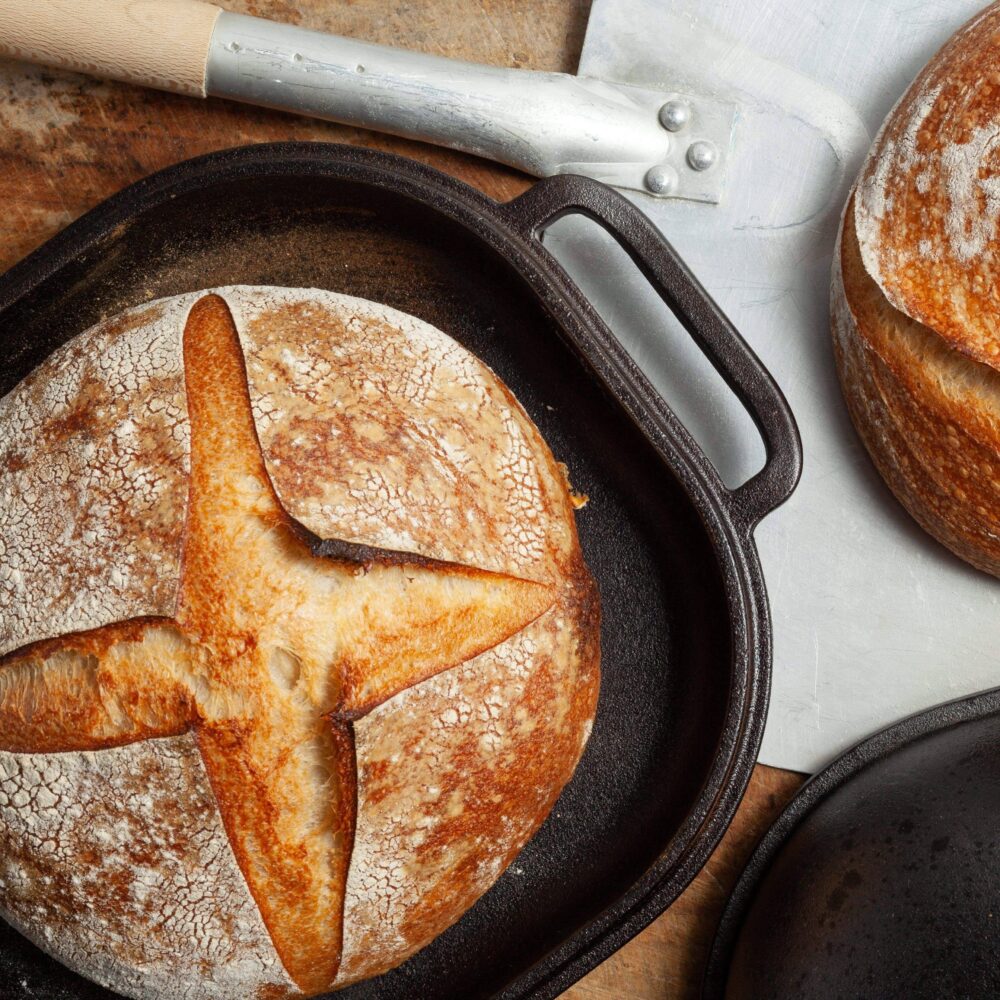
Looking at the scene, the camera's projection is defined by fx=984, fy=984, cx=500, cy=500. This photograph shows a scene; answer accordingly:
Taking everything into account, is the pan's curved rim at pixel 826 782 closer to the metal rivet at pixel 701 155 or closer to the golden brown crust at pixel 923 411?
the golden brown crust at pixel 923 411

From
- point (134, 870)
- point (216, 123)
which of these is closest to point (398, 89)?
point (216, 123)

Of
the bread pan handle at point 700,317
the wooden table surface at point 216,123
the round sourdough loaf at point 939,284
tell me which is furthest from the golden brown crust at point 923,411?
the wooden table surface at point 216,123

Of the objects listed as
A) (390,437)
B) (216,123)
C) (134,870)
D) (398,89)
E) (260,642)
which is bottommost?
(134,870)

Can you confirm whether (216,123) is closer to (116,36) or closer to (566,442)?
(116,36)

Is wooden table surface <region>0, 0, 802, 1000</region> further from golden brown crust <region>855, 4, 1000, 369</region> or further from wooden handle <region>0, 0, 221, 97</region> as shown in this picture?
golden brown crust <region>855, 4, 1000, 369</region>

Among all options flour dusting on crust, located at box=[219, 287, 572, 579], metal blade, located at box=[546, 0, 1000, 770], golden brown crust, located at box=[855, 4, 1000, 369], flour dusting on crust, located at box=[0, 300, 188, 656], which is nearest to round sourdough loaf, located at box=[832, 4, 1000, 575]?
golden brown crust, located at box=[855, 4, 1000, 369]

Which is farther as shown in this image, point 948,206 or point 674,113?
point 674,113

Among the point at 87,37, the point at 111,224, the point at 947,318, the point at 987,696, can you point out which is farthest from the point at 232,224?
Result: the point at 987,696
